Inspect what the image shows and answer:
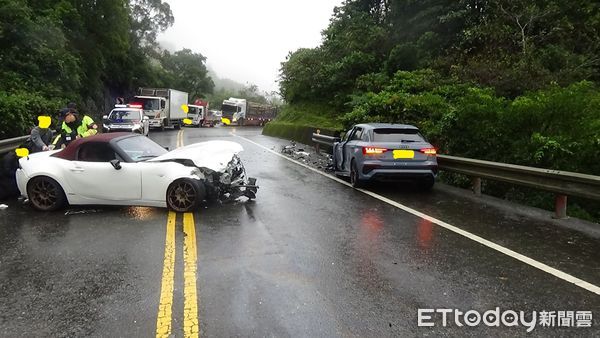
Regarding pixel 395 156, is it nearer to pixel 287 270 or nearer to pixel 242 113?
pixel 287 270

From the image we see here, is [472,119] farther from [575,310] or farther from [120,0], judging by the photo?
[120,0]

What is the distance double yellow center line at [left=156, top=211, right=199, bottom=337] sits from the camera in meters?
3.57

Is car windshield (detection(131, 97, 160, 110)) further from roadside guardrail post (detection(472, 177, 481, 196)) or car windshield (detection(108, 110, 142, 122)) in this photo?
roadside guardrail post (detection(472, 177, 481, 196))

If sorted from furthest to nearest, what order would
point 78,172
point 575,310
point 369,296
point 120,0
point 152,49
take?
point 152,49 → point 120,0 → point 78,172 → point 369,296 → point 575,310

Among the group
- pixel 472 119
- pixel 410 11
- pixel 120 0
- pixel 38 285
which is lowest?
pixel 38 285

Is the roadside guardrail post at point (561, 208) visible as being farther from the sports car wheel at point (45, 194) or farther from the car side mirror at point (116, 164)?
the sports car wheel at point (45, 194)

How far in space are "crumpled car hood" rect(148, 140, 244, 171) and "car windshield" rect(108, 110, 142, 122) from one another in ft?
59.3

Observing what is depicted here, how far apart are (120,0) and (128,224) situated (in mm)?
35440

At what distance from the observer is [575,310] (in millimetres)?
3916

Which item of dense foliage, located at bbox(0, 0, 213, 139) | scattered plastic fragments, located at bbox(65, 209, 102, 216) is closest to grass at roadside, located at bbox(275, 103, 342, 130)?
dense foliage, located at bbox(0, 0, 213, 139)

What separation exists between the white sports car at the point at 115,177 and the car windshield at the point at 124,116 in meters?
18.2

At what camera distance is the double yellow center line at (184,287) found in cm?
357

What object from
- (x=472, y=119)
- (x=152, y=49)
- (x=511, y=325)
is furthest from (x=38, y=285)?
(x=152, y=49)

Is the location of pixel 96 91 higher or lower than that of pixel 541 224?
higher
